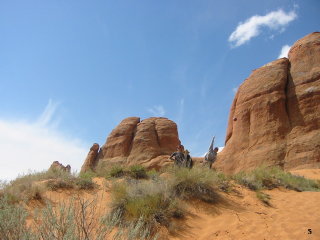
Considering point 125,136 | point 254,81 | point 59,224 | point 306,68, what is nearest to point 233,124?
point 254,81

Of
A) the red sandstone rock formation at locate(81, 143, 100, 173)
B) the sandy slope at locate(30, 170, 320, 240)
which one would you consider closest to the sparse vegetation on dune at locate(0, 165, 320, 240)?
the sandy slope at locate(30, 170, 320, 240)

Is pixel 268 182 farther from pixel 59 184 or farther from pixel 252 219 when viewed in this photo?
pixel 59 184

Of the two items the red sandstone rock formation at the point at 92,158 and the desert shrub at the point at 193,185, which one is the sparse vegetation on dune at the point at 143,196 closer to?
the desert shrub at the point at 193,185

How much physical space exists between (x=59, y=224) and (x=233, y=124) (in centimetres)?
2438

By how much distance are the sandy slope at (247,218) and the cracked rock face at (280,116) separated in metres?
11.3

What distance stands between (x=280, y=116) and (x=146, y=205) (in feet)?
59.6

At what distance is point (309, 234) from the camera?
643cm

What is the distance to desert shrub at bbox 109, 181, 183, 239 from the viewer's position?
677cm

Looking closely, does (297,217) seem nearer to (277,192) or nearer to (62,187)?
(277,192)

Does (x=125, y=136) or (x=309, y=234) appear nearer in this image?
(x=309, y=234)

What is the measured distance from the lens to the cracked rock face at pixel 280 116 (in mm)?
20752

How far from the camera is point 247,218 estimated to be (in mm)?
7656

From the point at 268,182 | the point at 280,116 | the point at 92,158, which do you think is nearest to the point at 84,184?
the point at 268,182

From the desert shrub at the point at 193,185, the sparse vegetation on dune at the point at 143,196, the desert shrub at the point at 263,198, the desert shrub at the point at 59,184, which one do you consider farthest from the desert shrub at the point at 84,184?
the desert shrub at the point at 263,198
